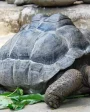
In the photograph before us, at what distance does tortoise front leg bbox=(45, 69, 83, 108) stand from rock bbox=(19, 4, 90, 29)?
3.89m

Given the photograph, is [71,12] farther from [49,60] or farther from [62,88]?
[62,88]

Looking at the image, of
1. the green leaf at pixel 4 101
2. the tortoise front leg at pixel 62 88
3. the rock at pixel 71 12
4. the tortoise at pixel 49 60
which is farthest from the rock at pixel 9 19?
the tortoise front leg at pixel 62 88

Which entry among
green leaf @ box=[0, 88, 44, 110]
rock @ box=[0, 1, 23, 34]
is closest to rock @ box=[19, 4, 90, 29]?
rock @ box=[0, 1, 23, 34]

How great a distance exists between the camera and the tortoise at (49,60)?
3.15 metres

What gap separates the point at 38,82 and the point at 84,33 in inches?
26.9

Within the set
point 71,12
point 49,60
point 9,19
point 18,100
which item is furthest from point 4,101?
point 9,19

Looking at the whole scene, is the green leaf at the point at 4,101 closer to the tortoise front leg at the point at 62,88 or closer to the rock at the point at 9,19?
the tortoise front leg at the point at 62,88

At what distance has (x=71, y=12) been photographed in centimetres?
742

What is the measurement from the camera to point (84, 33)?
3.68 metres

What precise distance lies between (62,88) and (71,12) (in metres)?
4.48

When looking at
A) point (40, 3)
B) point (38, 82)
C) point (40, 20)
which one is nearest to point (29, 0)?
point (40, 3)

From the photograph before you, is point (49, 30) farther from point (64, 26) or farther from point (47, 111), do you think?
point (47, 111)

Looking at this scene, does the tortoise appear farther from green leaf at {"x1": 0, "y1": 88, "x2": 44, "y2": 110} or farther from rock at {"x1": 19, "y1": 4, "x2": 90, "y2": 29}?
rock at {"x1": 19, "y1": 4, "x2": 90, "y2": 29}

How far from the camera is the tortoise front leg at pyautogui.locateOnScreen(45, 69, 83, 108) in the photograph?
3.08 metres
